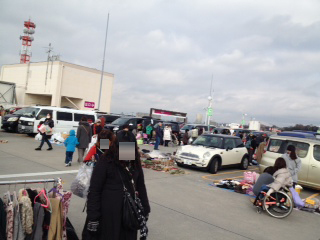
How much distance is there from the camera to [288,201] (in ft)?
20.3

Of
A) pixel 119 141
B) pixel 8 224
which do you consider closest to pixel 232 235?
pixel 119 141

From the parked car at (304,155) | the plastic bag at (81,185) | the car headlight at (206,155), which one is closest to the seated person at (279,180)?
the parked car at (304,155)

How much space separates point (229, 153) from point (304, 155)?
10.2ft

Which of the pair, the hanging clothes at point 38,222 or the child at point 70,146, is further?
the child at point 70,146

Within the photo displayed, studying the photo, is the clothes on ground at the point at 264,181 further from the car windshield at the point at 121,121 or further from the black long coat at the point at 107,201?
the car windshield at the point at 121,121

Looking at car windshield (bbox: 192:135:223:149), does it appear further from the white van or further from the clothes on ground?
the white van

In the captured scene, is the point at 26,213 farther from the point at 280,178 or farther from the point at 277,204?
the point at 280,178

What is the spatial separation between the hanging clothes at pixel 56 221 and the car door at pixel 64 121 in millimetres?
14584

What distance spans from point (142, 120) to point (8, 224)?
1773 centimetres

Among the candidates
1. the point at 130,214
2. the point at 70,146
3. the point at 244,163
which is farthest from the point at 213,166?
the point at 130,214

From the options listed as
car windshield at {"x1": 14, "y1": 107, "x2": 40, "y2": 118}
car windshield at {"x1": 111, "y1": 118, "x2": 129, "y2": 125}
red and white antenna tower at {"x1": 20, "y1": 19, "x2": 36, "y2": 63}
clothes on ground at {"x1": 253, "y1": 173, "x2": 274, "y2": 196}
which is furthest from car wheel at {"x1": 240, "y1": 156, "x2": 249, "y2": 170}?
red and white antenna tower at {"x1": 20, "y1": 19, "x2": 36, "y2": 63}

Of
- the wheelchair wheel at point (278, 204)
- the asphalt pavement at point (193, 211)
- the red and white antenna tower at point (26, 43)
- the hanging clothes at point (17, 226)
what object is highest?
Result: the red and white antenna tower at point (26, 43)

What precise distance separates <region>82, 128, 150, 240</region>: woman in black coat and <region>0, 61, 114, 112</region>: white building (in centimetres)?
3142

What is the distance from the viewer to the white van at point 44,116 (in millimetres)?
16281
